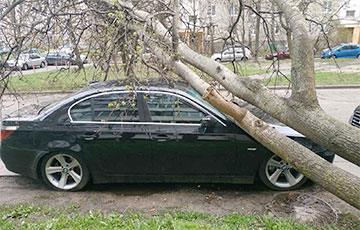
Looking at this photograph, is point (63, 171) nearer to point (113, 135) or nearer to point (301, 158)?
point (113, 135)

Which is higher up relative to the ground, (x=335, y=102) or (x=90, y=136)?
(x=90, y=136)

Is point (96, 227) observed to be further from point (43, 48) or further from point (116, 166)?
point (43, 48)

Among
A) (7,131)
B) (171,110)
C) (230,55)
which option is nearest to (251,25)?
(230,55)

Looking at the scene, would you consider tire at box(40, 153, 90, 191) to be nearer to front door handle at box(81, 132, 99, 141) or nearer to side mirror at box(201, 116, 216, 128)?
front door handle at box(81, 132, 99, 141)

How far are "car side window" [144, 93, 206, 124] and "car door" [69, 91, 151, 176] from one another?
0.20 metres

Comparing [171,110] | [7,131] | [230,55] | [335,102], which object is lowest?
[335,102]

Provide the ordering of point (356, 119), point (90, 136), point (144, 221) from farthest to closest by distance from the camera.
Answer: point (356, 119) < point (90, 136) < point (144, 221)

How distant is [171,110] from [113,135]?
86 cm

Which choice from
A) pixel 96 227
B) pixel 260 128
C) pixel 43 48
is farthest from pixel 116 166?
pixel 43 48

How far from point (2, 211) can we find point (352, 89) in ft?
44.2

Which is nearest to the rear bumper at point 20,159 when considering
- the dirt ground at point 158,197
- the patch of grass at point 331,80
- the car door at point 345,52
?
the dirt ground at point 158,197

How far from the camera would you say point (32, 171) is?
3.94 m

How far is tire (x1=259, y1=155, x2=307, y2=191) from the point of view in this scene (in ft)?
12.5

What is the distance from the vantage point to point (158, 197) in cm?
381
